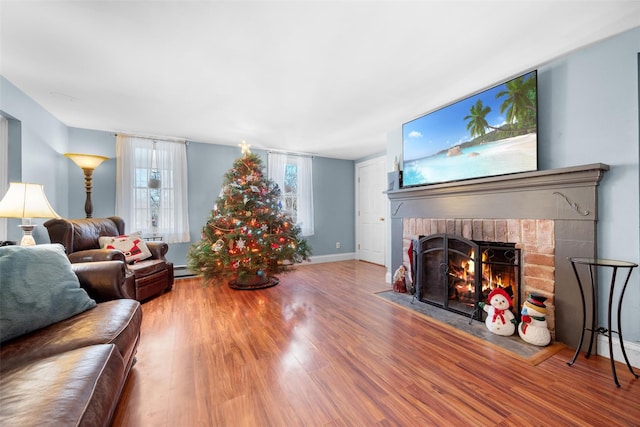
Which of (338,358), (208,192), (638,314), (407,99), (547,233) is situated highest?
(407,99)

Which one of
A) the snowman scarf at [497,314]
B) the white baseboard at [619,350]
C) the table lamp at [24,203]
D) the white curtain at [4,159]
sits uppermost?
the white curtain at [4,159]

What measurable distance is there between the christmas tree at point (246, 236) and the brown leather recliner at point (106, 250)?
1.20 ft

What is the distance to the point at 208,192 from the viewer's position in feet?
14.3

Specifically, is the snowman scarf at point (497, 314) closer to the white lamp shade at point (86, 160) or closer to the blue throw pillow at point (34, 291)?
the blue throw pillow at point (34, 291)

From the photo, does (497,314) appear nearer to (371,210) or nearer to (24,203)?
(371,210)

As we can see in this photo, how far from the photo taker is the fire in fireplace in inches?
90.5

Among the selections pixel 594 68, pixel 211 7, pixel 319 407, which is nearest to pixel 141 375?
pixel 319 407

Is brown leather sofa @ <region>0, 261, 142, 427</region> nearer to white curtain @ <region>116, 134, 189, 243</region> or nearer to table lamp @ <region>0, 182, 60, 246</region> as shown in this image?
table lamp @ <region>0, 182, 60, 246</region>

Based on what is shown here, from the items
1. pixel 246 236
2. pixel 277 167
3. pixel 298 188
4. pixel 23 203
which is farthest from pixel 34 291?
pixel 298 188

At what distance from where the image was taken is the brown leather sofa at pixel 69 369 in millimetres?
744

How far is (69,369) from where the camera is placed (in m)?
0.92

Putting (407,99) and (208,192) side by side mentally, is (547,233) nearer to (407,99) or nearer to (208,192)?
(407,99)

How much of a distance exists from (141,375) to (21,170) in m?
2.47

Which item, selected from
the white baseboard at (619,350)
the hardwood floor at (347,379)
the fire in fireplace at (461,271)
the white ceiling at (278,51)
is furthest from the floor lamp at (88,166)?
the white baseboard at (619,350)
